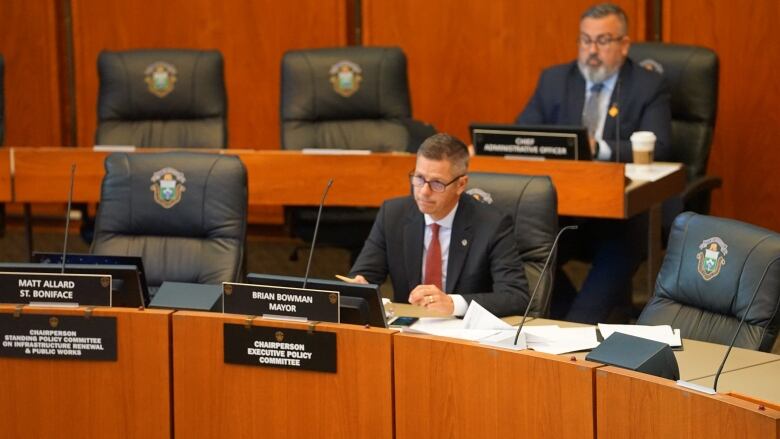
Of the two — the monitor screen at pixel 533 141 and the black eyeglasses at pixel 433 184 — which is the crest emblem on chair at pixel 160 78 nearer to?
the monitor screen at pixel 533 141

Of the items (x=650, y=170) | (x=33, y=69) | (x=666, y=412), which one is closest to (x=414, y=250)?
(x=650, y=170)

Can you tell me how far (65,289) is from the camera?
3.45 meters

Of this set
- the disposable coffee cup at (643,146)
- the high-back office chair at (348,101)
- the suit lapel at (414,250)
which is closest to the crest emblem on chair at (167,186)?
the suit lapel at (414,250)

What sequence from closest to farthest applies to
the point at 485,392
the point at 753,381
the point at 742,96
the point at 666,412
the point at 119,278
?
the point at 666,412
the point at 485,392
the point at 753,381
the point at 119,278
the point at 742,96

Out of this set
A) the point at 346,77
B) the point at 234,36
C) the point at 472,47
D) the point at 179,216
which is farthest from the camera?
the point at 234,36

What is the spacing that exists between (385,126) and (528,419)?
3.48 metres

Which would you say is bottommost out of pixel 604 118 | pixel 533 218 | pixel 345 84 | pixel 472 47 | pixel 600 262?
pixel 600 262

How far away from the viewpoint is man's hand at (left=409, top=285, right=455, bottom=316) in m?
3.83

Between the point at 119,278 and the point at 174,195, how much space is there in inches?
46.3

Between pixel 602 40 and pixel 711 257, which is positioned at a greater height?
pixel 602 40

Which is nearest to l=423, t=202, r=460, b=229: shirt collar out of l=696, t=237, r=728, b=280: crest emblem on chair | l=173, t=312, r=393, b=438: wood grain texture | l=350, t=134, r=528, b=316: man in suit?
l=350, t=134, r=528, b=316: man in suit

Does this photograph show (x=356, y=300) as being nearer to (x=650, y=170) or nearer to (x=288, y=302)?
(x=288, y=302)

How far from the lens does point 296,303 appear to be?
327cm

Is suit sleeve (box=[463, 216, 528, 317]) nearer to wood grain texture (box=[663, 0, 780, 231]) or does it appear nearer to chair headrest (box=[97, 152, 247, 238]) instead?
chair headrest (box=[97, 152, 247, 238])
